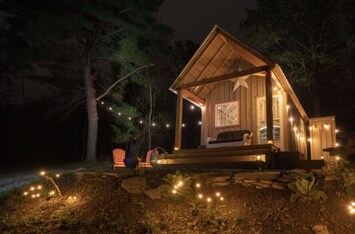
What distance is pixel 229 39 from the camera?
976 centimetres

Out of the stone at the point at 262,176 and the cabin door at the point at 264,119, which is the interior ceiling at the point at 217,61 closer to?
the cabin door at the point at 264,119

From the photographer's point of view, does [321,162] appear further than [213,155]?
Result: No

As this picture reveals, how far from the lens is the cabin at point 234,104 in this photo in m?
8.59

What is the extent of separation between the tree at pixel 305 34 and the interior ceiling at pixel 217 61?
8167mm

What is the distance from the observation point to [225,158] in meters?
8.24

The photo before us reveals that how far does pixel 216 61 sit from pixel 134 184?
22.3ft

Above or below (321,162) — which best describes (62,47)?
above

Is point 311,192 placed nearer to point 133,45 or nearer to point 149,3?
point 133,45

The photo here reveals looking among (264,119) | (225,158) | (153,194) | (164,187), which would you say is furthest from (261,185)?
(264,119)

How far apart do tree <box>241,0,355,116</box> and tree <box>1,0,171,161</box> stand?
6731mm

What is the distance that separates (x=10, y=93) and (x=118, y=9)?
11.2 meters

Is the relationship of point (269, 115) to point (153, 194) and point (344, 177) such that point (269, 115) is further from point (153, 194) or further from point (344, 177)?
point (153, 194)

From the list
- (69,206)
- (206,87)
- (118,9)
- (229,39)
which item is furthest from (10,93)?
(69,206)

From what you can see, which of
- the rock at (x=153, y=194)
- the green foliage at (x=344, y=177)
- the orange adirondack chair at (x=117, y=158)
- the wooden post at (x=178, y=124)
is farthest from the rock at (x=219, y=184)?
the orange adirondack chair at (x=117, y=158)
